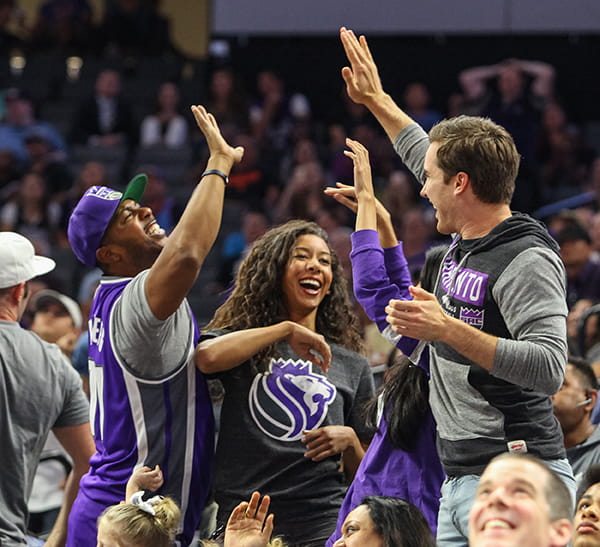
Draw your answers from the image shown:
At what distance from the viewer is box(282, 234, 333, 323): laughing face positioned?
154 inches

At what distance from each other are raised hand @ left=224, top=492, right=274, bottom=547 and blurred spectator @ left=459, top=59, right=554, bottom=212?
19.0ft

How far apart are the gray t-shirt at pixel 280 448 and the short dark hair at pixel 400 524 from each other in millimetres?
425

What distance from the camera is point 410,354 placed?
324cm

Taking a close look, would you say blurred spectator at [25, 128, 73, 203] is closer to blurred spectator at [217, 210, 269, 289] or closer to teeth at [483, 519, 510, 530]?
blurred spectator at [217, 210, 269, 289]

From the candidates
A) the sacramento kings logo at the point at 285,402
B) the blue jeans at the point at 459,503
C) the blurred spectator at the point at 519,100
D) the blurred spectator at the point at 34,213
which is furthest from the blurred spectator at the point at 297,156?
the blue jeans at the point at 459,503

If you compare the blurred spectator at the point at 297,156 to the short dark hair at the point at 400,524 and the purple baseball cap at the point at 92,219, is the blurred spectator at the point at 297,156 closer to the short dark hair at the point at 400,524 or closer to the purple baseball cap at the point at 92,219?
the purple baseball cap at the point at 92,219

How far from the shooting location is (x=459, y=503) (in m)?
2.91

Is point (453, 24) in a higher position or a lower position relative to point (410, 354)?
higher

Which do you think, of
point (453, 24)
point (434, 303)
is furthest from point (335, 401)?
point (453, 24)

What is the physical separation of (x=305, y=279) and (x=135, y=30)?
8947 millimetres

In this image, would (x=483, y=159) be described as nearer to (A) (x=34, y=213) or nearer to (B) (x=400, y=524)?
(B) (x=400, y=524)

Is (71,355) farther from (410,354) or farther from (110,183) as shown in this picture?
(110,183)

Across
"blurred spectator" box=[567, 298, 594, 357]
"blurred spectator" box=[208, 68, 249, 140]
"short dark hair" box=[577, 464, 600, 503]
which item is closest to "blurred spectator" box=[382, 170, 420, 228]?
"blurred spectator" box=[208, 68, 249, 140]

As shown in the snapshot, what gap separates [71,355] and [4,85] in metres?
6.82
